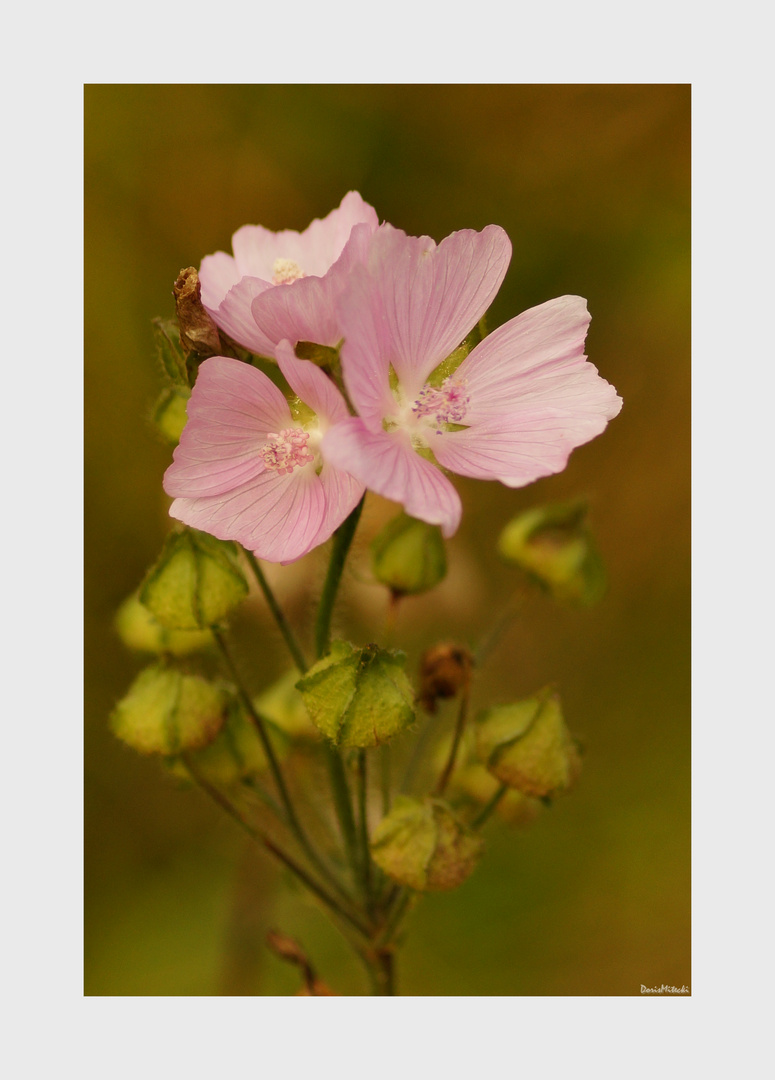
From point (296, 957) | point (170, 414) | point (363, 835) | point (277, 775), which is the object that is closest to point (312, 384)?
point (170, 414)

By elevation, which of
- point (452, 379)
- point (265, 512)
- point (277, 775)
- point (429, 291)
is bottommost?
point (277, 775)

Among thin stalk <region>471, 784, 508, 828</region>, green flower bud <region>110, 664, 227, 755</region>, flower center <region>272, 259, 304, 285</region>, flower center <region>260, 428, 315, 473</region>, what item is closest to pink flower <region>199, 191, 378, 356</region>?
flower center <region>272, 259, 304, 285</region>

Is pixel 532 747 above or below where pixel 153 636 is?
below

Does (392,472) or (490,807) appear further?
(490,807)

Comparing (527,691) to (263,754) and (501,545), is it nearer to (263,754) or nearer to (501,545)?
(501,545)

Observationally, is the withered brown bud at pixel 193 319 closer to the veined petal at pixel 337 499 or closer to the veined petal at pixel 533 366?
the veined petal at pixel 337 499

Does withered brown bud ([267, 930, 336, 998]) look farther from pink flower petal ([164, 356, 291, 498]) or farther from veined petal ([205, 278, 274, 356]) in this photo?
veined petal ([205, 278, 274, 356])

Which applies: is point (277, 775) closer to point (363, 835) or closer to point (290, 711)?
point (363, 835)

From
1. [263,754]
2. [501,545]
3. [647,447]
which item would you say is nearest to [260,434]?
[263,754]
